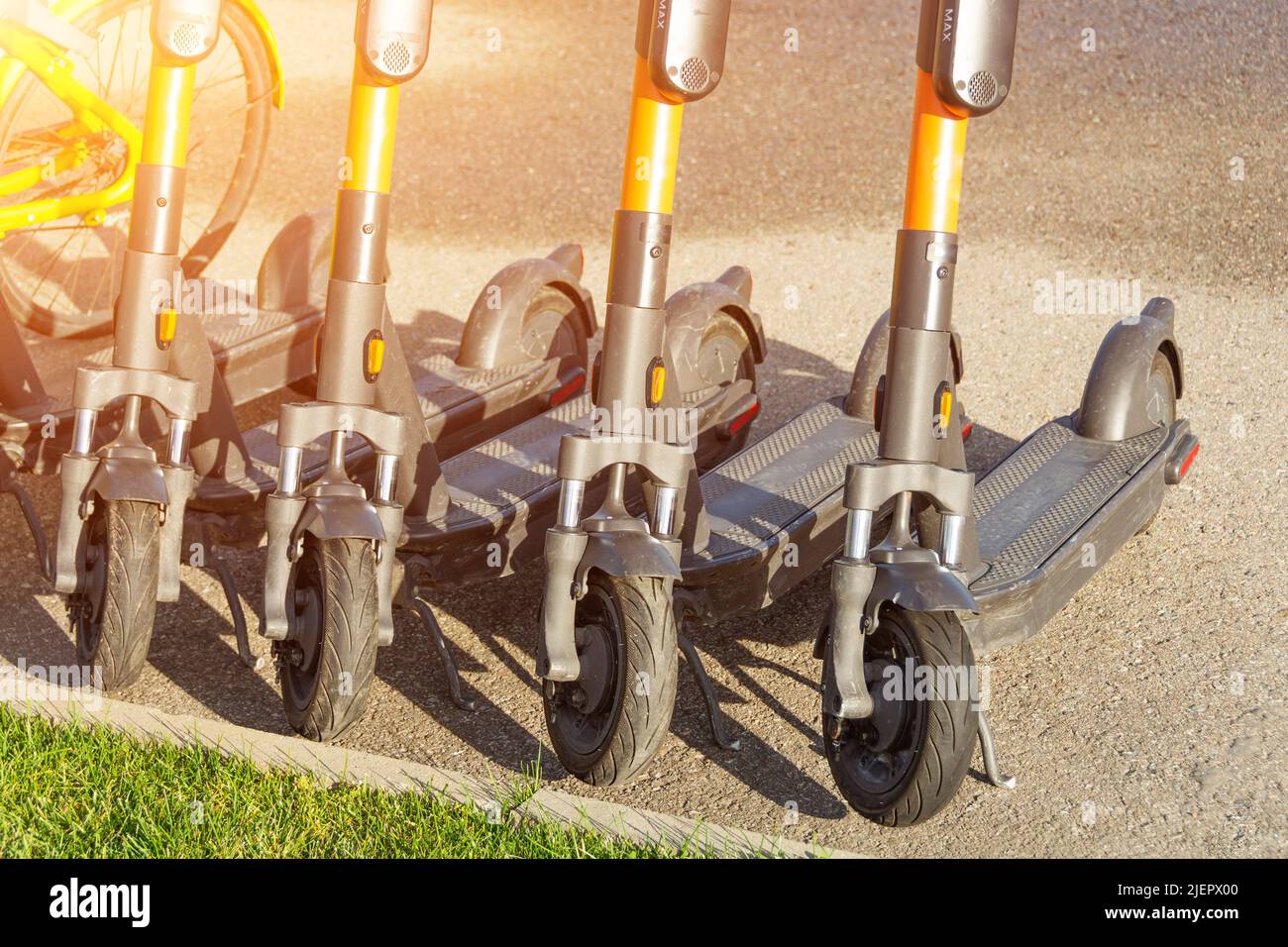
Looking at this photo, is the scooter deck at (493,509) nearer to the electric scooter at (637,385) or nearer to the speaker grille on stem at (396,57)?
the electric scooter at (637,385)

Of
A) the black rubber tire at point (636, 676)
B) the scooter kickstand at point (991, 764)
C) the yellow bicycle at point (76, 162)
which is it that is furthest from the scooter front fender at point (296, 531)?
the yellow bicycle at point (76, 162)

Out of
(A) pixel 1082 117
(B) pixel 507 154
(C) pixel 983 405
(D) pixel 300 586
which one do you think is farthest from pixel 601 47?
(D) pixel 300 586

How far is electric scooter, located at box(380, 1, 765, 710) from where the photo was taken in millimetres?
3418

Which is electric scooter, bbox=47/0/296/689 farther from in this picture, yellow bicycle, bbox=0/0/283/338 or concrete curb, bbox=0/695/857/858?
yellow bicycle, bbox=0/0/283/338

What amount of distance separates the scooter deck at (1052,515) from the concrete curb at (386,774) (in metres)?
0.82

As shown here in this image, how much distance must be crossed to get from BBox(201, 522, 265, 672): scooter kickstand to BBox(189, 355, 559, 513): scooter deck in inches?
3.8

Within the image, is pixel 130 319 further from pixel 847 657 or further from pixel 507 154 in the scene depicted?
pixel 507 154

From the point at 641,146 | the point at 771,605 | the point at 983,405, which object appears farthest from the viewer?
the point at 983,405

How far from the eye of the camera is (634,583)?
11.0 feet

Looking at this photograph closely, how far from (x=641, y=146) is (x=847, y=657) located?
1.19 meters

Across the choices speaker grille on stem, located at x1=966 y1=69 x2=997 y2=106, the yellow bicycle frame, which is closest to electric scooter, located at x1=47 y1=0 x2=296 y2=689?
the yellow bicycle frame

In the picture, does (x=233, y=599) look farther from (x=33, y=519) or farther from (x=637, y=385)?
(x=637, y=385)

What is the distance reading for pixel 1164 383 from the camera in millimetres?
5059

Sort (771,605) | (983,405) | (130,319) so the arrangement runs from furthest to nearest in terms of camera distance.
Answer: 1. (983,405)
2. (771,605)
3. (130,319)
